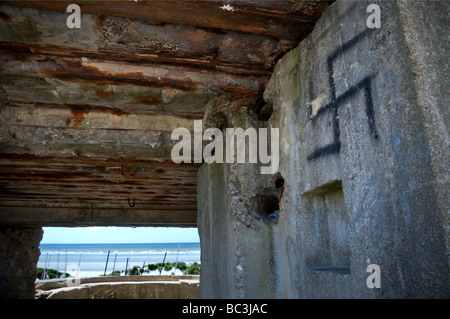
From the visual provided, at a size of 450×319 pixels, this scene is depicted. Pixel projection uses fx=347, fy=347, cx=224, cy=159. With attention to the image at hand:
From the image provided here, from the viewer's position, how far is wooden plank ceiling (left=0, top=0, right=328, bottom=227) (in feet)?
6.03

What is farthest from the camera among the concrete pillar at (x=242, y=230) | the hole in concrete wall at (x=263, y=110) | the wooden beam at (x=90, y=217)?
the wooden beam at (x=90, y=217)

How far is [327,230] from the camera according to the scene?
6.46 feet

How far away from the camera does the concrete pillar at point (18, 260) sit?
7022 millimetres

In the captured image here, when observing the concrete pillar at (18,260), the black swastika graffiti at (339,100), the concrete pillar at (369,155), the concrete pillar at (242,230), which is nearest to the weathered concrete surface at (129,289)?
the concrete pillar at (18,260)

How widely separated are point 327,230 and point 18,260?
766 centimetres

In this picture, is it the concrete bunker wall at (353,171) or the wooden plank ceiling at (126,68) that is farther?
the wooden plank ceiling at (126,68)

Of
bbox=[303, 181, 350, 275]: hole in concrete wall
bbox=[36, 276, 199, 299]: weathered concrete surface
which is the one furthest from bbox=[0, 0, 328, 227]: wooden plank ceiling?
bbox=[36, 276, 199, 299]: weathered concrete surface

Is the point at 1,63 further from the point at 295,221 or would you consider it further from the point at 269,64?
the point at 295,221

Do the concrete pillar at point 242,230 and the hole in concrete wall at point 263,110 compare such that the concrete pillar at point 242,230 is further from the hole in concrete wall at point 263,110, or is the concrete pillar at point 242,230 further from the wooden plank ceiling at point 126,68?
the wooden plank ceiling at point 126,68

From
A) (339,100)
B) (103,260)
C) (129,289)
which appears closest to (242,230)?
(339,100)

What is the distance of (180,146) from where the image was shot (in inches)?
129

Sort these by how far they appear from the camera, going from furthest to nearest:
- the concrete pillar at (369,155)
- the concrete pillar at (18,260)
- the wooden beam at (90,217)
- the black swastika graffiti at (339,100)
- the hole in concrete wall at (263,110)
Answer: the concrete pillar at (18,260)
the wooden beam at (90,217)
the hole in concrete wall at (263,110)
the black swastika graffiti at (339,100)
the concrete pillar at (369,155)
